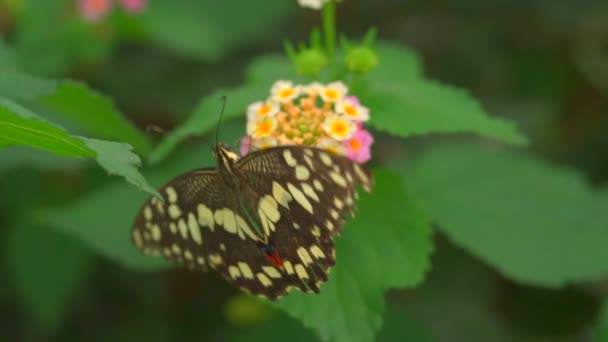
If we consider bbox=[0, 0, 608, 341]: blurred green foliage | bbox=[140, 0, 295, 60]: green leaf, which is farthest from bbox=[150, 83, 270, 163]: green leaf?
bbox=[140, 0, 295, 60]: green leaf

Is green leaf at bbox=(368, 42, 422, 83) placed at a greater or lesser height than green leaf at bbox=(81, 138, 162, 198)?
lesser

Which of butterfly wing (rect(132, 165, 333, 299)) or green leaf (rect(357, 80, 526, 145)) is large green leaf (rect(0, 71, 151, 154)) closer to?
butterfly wing (rect(132, 165, 333, 299))

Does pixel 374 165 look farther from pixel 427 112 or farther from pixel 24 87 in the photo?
pixel 24 87

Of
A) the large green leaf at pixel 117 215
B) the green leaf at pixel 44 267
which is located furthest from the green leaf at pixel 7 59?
Answer: the green leaf at pixel 44 267

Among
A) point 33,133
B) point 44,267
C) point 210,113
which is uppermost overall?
point 33,133

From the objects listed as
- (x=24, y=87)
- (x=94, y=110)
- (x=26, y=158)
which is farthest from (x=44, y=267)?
(x=24, y=87)

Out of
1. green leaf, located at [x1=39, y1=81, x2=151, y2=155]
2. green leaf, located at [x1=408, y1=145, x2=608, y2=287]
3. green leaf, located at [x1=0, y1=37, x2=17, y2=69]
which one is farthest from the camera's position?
green leaf, located at [x1=0, y1=37, x2=17, y2=69]
